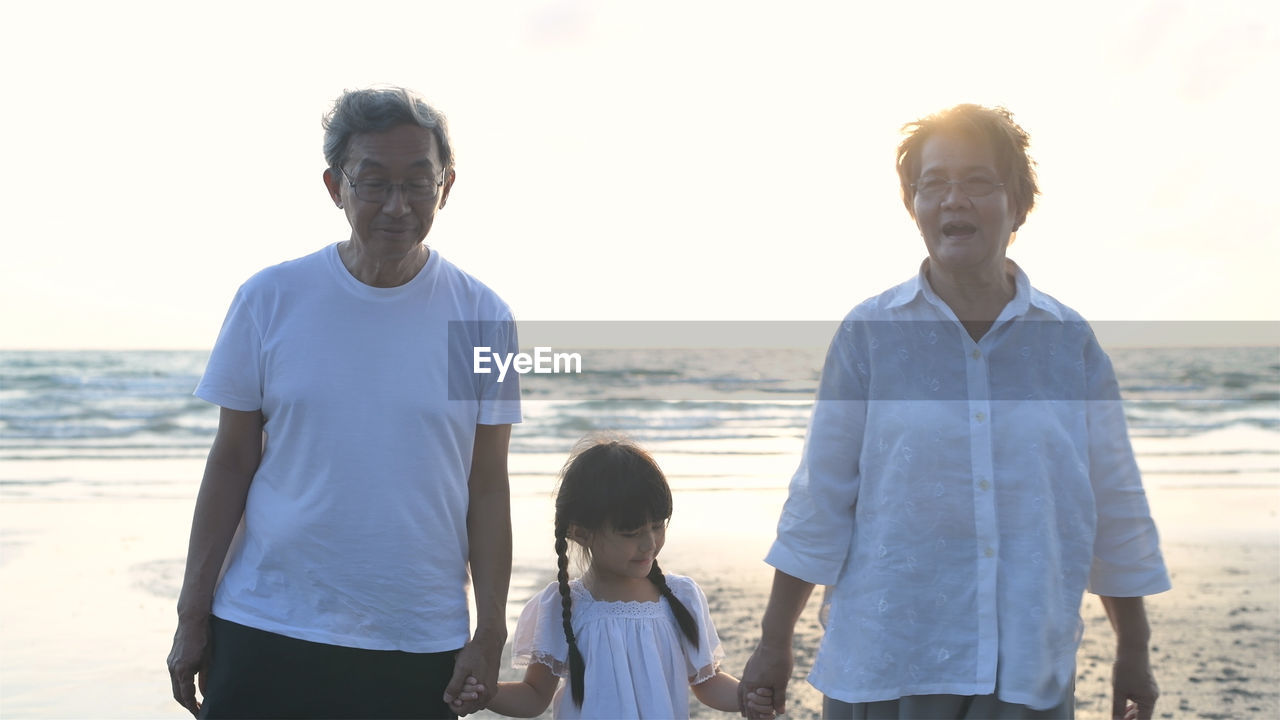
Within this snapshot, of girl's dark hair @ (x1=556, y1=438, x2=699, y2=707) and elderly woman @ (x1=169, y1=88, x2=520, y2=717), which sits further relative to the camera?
girl's dark hair @ (x1=556, y1=438, x2=699, y2=707)

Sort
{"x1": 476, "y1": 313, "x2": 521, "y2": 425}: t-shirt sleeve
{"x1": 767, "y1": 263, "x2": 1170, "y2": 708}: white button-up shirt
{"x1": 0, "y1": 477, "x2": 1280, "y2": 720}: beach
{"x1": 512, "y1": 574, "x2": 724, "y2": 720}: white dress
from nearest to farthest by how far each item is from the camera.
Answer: {"x1": 767, "y1": 263, "x2": 1170, "y2": 708}: white button-up shirt, {"x1": 476, "y1": 313, "x2": 521, "y2": 425}: t-shirt sleeve, {"x1": 512, "y1": 574, "x2": 724, "y2": 720}: white dress, {"x1": 0, "y1": 477, "x2": 1280, "y2": 720}: beach

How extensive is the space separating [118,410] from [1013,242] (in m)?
16.8

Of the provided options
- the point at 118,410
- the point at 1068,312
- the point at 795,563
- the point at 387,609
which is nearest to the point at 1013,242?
the point at 1068,312

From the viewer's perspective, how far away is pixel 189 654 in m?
2.29

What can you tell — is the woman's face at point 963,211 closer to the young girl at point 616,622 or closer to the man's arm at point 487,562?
the young girl at point 616,622

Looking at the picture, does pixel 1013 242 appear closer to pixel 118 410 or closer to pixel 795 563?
pixel 795 563

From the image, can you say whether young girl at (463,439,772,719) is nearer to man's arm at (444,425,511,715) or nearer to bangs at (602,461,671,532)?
bangs at (602,461,671,532)

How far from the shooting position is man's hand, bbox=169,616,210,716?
90.2 inches

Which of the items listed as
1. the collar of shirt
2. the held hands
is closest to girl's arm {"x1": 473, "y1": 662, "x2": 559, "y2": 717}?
the held hands

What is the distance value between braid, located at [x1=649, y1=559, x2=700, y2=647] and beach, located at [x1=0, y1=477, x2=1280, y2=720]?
1.54 meters

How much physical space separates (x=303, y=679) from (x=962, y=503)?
1.39m

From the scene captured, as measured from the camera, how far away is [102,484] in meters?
9.82

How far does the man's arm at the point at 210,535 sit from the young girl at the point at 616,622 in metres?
0.67

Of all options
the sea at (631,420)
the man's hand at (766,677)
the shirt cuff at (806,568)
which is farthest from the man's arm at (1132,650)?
the sea at (631,420)
